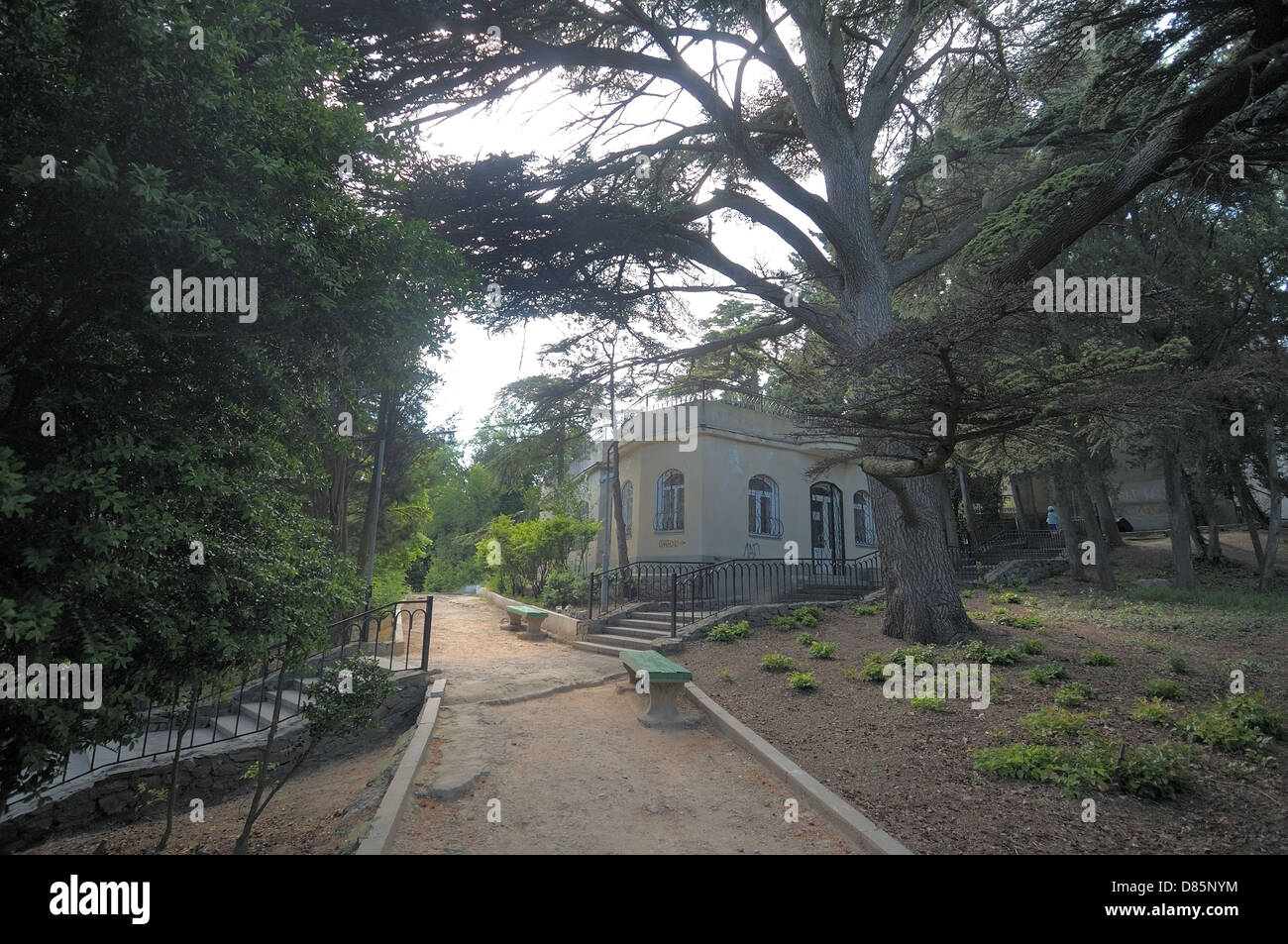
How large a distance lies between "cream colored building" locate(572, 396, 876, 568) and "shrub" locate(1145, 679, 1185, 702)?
32.2ft

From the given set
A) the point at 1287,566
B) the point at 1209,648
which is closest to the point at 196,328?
the point at 1209,648

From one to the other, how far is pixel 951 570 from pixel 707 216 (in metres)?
7.73

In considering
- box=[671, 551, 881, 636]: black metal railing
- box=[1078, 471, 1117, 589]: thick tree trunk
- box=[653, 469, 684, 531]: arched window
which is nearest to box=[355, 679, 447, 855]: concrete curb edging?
box=[671, 551, 881, 636]: black metal railing

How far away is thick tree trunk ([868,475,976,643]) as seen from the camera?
30.5ft

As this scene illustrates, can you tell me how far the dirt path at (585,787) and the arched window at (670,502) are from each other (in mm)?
9045

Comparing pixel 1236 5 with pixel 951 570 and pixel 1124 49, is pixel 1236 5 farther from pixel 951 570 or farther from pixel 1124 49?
pixel 951 570

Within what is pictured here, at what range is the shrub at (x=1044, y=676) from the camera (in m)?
6.95

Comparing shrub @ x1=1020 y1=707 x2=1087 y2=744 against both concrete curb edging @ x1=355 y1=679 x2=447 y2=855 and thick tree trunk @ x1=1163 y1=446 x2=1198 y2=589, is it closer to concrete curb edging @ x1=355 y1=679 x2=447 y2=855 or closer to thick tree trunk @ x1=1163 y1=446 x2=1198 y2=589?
concrete curb edging @ x1=355 y1=679 x2=447 y2=855

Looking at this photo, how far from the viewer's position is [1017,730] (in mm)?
5633

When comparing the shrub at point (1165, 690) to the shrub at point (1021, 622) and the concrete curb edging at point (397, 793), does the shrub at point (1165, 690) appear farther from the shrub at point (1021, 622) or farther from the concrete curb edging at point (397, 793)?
the concrete curb edging at point (397, 793)

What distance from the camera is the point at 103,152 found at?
276 cm

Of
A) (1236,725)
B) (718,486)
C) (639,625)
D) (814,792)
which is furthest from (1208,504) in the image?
(814,792)

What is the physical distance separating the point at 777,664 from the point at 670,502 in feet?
Result: 30.7

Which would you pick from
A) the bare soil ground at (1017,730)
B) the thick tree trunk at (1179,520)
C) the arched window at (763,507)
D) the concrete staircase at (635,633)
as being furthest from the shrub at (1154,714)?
the thick tree trunk at (1179,520)
